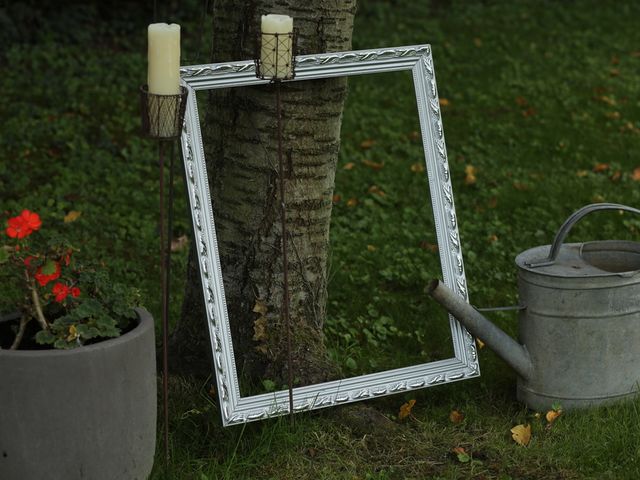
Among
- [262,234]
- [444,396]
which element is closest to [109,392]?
[262,234]

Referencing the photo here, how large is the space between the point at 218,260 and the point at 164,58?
68cm

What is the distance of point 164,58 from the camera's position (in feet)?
8.27

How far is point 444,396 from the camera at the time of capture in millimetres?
3361

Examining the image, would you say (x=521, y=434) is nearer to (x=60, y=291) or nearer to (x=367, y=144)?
(x=60, y=291)

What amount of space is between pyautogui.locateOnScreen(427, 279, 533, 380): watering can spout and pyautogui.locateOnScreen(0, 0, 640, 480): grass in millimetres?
164

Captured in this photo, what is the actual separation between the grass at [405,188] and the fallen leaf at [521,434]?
3 cm

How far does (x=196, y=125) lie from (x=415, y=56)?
768mm

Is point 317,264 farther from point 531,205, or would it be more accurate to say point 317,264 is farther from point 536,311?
point 531,205

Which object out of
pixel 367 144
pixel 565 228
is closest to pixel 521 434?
pixel 565 228

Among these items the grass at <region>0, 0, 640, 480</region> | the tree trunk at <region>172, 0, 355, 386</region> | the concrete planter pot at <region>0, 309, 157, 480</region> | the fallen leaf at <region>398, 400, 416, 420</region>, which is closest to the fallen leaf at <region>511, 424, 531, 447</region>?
the grass at <region>0, 0, 640, 480</region>

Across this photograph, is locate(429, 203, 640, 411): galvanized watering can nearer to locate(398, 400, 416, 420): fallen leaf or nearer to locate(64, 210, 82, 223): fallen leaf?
locate(398, 400, 416, 420): fallen leaf

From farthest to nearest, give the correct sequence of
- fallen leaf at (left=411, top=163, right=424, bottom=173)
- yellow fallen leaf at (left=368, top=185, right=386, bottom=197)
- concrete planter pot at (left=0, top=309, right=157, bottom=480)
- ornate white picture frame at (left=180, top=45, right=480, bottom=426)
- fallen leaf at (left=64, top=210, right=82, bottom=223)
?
fallen leaf at (left=411, top=163, right=424, bottom=173), yellow fallen leaf at (left=368, top=185, right=386, bottom=197), fallen leaf at (left=64, top=210, right=82, bottom=223), ornate white picture frame at (left=180, top=45, right=480, bottom=426), concrete planter pot at (left=0, top=309, right=157, bottom=480)

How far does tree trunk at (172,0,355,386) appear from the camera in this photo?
306 cm

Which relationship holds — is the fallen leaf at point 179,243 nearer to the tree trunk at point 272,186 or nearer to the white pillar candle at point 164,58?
the tree trunk at point 272,186
